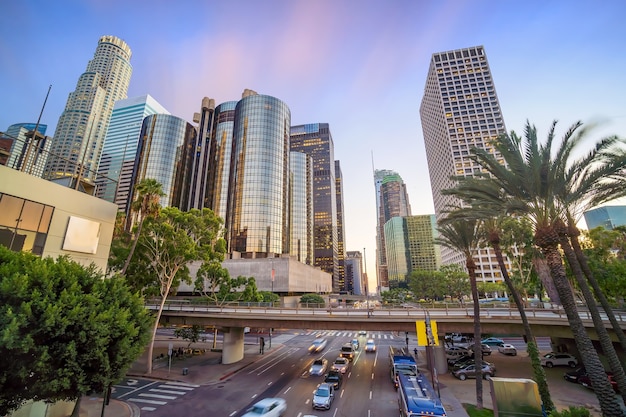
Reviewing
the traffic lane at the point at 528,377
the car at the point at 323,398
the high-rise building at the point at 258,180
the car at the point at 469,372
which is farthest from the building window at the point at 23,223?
the high-rise building at the point at 258,180

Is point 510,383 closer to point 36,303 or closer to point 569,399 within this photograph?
point 569,399

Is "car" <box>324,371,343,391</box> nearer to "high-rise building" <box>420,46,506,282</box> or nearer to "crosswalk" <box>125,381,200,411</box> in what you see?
"crosswalk" <box>125,381,200,411</box>

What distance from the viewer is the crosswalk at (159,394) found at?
69.2 ft

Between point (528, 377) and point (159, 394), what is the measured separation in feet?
112

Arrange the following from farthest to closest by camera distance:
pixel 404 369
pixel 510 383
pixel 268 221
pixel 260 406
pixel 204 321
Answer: pixel 268 221 → pixel 204 321 → pixel 404 369 → pixel 260 406 → pixel 510 383

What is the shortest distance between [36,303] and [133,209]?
21.1 meters

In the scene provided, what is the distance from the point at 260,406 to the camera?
16.9 metres

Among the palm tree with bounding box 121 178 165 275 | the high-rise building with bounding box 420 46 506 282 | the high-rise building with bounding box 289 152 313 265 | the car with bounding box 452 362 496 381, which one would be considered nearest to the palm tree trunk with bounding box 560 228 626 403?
the car with bounding box 452 362 496 381

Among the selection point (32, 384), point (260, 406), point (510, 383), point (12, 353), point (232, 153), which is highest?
point (232, 153)

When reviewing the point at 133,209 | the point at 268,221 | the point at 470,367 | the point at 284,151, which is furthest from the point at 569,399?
the point at 284,151

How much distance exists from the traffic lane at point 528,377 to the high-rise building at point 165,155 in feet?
434

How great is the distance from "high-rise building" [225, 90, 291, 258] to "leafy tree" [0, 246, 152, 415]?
3165 inches

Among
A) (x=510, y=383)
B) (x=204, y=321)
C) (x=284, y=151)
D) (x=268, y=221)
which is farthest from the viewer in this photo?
(x=284, y=151)

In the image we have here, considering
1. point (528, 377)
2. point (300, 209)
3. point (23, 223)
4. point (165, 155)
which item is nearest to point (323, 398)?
point (528, 377)
